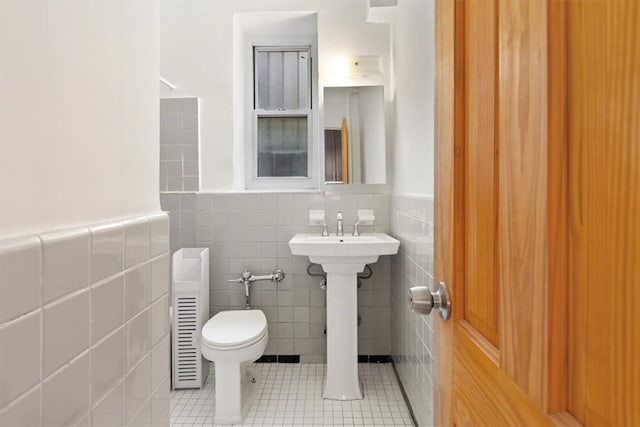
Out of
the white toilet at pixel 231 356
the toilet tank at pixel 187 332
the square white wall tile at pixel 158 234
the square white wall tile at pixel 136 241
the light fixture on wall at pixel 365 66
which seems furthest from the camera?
the light fixture on wall at pixel 365 66

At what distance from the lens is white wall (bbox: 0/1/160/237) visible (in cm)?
52

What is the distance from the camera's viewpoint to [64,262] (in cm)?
59

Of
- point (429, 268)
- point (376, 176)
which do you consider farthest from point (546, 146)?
point (376, 176)

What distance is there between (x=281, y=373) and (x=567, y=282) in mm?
2499

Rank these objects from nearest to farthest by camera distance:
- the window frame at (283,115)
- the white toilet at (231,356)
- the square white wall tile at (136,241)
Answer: the square white wall tile at (136,241)
the white toilet at (231,356)
the window frame at (283,115)

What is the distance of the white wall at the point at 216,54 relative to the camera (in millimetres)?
2785

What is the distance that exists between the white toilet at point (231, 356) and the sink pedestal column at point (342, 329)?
0.40 m

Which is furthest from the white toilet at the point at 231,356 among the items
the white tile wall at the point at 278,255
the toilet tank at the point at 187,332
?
the white tile wall at the point at 278,255

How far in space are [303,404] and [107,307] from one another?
177 centimetres

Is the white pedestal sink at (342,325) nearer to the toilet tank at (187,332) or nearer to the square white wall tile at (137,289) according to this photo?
the toilet tank at (187,332)

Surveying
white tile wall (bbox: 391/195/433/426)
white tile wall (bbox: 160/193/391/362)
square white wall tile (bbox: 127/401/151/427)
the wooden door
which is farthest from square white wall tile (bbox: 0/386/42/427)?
white tile wall (bbox: 160/193/391/362)

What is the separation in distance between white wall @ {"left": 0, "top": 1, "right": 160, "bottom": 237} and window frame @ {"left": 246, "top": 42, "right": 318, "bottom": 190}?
6.78ft

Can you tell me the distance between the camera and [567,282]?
40 centimetres

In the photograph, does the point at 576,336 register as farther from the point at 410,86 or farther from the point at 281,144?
the point at 281,144
